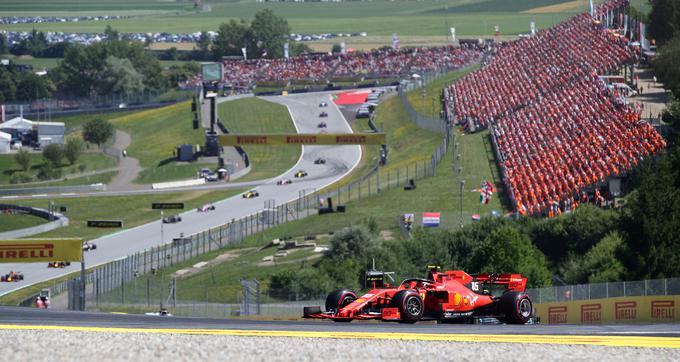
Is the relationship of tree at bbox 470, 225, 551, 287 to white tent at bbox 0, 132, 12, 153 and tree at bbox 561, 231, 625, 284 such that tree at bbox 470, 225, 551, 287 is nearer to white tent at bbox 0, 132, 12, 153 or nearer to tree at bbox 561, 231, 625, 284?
tree at bbox 561, 231, 625, 284

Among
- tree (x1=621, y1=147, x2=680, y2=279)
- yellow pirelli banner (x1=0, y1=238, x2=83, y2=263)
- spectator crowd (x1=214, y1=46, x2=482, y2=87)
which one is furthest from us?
spectator crowd (x1=214, y1=46, x2=482, y2=87)

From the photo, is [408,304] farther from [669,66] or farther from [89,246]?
[669,66]

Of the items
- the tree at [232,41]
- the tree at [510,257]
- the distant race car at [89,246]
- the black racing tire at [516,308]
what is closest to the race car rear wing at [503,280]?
the black racing tire at [516,308]

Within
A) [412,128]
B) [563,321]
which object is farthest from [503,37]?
[563,321]

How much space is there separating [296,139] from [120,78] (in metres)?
67.1

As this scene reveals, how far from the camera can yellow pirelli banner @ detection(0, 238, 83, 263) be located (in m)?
44.5

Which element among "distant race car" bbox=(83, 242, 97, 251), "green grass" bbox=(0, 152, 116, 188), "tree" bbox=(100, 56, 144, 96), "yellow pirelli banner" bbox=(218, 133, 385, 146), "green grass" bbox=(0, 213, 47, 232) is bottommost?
"distant race car" bbox=(83, 242, 97, 251)

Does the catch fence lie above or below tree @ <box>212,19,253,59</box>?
below

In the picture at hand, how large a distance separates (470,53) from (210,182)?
59.0 metres

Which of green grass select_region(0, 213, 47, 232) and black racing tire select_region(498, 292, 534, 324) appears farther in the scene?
green grass select_region(0, 213, 47, 232)

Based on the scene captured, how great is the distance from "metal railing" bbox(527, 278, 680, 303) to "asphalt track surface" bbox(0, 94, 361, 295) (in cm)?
2442

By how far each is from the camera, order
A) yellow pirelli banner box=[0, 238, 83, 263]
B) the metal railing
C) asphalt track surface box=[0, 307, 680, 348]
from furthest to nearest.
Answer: yellow pirelli banner box=[0, 238, 83, 263]
the metal railing
asphalt track surface box=[0, 307, 680, 348]

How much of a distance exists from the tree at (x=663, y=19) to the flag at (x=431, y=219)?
156 feet

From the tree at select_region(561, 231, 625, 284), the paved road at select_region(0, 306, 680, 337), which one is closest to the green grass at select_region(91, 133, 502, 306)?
the tree at select_region(561, 231, 625, 284)
